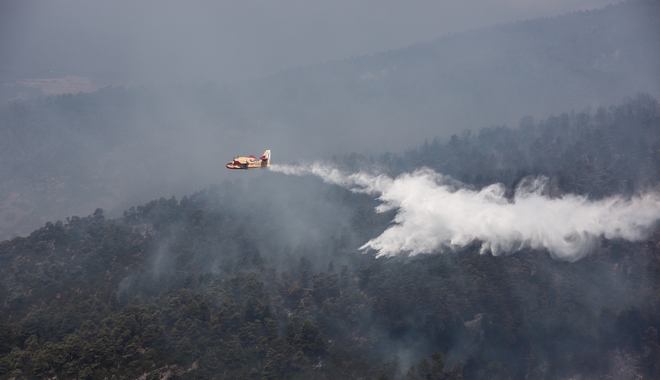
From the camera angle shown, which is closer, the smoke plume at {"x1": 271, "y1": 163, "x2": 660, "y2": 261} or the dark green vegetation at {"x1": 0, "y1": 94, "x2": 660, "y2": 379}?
the dark green vegetation at {"x1": 0, "y1": 94, "x2": 660, "y2": 379}

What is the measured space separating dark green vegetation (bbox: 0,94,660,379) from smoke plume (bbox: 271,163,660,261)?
2.47 m

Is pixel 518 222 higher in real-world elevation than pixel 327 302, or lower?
higher

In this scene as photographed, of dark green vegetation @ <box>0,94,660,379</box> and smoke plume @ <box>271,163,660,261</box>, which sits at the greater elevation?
smoke plume @ <box>271,163,660,261</box>

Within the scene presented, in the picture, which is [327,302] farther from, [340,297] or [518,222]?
[518,222]

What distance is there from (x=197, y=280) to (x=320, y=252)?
79.0 feet

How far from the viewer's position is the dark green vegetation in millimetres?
89938

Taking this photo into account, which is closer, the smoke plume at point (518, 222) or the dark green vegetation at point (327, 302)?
the dark green vegetation at point (327, 302)

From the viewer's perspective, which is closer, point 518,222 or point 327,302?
point 327,302

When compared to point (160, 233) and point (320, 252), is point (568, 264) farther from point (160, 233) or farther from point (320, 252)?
point (160, 233)

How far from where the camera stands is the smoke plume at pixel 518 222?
338 feet

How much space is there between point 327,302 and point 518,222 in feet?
117

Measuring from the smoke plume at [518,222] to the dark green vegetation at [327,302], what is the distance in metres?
2.47

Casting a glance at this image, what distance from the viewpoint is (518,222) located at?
10419 cm

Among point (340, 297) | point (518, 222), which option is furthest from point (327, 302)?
point (518, 222)
